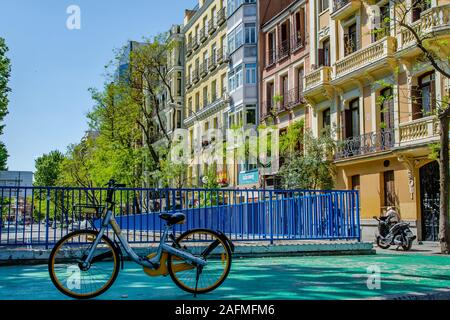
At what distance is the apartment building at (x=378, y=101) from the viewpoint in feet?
77.3

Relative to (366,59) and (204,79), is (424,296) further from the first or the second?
(204,79)

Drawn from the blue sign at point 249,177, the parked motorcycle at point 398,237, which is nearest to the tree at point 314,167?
the blue sign at point 249,177

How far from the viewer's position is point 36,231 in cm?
1221

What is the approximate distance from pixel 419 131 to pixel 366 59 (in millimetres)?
5739

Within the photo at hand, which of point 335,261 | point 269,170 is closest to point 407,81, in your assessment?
point 269,170

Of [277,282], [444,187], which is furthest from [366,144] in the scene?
[277,282]

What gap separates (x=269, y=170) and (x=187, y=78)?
23.4m

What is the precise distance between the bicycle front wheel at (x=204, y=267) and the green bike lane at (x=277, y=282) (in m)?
0.14

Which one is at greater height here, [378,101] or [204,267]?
[378,101]

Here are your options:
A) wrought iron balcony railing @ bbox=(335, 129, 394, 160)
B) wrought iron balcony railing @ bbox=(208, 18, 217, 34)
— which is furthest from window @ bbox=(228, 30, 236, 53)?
wrought iron balcony railing @ bbox=(335, 129, 394, 160)

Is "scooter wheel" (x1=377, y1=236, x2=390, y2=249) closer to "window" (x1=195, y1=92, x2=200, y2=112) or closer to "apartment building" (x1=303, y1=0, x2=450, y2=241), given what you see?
"apartment building" (x1=303, y1=0, x2=450, y2=241)

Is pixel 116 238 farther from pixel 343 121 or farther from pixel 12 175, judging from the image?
pixel 12 175

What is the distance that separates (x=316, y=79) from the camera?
3209 centimetres

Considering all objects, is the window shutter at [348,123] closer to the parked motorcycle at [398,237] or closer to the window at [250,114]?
the window at [250,114]
